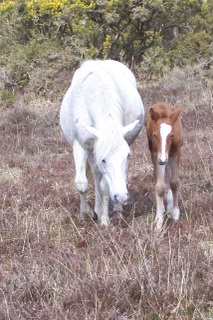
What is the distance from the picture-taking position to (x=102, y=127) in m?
6.07

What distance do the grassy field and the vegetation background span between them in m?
0.01

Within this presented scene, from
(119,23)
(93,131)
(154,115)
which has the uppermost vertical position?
(154,115)

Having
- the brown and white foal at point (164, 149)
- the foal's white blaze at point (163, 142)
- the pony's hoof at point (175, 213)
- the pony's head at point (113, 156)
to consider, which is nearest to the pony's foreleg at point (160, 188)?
→ the brown and white foal at point (164, 149)

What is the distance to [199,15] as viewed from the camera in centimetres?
1756

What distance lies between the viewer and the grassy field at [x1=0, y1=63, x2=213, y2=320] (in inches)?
157

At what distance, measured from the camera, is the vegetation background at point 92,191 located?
4.08 meters

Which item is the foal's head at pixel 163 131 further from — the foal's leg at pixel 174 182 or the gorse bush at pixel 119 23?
the gorse bush at pixel 119 23

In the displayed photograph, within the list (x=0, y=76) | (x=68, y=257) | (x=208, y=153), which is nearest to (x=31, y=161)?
(x=208, y=153)

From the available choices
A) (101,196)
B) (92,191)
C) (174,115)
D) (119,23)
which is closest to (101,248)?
(101,196)

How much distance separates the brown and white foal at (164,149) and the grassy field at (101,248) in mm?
188

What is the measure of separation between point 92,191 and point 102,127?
2.08 metres

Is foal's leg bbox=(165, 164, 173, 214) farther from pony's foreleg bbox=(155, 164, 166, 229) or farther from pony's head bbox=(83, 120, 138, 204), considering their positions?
pony's head bbox=(83, 120, 138, 204)

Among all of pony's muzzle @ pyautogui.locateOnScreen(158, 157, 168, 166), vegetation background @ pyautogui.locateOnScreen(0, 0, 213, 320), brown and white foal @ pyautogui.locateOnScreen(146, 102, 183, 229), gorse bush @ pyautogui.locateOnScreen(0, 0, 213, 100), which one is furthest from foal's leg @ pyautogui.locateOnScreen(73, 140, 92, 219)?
gorse bush @ pyautogui.locateOnScreen(0, 0, 213, 100)

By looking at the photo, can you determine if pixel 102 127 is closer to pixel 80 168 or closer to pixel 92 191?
pixel 80 168
